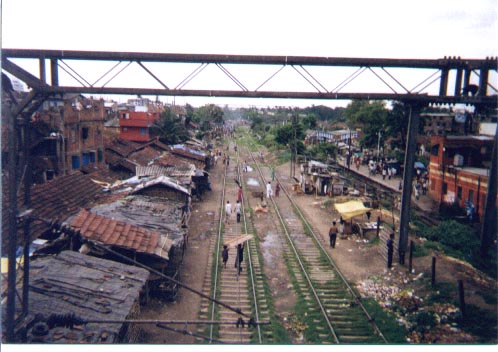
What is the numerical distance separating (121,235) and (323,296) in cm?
603

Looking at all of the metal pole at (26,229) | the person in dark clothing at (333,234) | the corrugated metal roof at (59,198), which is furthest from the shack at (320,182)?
the metal pole at (26,229)

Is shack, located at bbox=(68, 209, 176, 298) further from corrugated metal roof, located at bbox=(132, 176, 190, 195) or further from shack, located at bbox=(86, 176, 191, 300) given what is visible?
corrugated metal roof, located at bbox=(132, 176, 190, 195)

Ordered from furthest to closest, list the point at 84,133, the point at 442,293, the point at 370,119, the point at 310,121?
the point at 310,121 → the point at 370,119 → the point at 84,133 → the point at 442,293

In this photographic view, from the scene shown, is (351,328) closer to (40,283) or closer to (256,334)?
(256,334)

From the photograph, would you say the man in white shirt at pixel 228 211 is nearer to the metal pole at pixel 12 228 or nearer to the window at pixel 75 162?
the window at pixel 75 162

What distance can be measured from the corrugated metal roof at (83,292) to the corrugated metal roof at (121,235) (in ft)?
3.44

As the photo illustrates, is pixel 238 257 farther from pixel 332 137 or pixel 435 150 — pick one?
pixel 332 137

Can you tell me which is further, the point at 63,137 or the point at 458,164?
the point at 63,137

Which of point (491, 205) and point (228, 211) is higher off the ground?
point (491, 205)

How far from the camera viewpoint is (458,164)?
24.6 m

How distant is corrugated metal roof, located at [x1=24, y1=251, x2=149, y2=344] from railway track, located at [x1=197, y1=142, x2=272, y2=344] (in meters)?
1.85

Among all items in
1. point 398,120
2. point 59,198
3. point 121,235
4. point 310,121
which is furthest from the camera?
point 310,121

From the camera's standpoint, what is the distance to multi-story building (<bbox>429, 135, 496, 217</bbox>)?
2273 centimetres

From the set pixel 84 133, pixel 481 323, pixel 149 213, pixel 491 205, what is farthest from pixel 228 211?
pixel 84 133
